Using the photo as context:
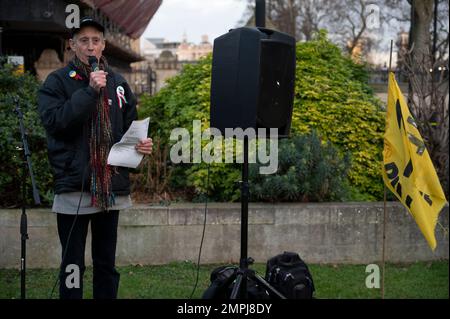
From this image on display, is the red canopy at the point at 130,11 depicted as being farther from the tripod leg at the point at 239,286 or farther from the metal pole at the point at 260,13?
the tripod leg at the point at 239,286

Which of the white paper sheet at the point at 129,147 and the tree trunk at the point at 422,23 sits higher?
the tree trunk at the point at 422,23

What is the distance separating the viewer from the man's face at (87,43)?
3480 millimetres

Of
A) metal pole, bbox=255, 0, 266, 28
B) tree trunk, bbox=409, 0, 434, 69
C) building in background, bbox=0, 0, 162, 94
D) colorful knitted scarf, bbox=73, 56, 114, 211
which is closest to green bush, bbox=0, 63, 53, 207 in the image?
colorful knitted scarf, bbox=73, 56, 114, 211

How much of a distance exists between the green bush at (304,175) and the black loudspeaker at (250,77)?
6.26 feet

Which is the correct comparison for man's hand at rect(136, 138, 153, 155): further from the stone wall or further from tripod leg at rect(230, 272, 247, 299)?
the stone wall

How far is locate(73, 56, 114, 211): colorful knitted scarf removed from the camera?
3451 millimetres

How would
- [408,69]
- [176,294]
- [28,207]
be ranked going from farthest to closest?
[408,69]
[28,207]
[176,294]

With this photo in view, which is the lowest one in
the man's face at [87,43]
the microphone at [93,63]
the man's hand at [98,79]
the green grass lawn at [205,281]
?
the green grass lawn at [205,281]

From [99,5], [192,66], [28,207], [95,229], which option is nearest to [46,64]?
[99,5]

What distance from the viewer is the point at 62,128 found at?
10.8ft

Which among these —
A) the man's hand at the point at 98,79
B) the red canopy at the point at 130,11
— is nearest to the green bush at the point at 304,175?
the man's hand at the point at 98,79

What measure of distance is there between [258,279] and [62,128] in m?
1.58

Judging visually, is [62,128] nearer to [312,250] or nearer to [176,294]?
[176,294]

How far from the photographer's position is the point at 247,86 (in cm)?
357
